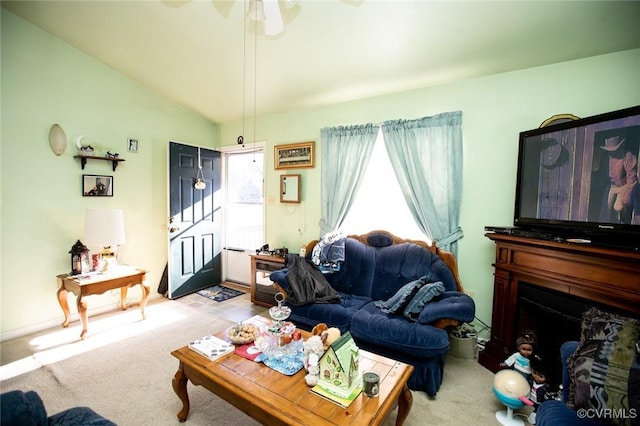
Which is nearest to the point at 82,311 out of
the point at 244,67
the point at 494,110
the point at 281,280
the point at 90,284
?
the point at 90,284

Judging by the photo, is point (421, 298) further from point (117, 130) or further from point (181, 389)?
point (117, 130)

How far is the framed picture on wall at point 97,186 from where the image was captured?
10.5 ft

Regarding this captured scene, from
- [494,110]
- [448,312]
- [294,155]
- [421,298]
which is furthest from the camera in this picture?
[294,155]

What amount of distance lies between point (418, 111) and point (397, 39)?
0.83 m

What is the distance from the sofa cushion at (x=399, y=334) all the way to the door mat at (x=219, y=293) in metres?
2.24

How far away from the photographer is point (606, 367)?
125cm

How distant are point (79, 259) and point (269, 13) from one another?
3.06m

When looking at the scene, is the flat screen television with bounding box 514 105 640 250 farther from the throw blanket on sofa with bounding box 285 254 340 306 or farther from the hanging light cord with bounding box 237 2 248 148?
the hanging light cord with bounding box 237 2 248 148

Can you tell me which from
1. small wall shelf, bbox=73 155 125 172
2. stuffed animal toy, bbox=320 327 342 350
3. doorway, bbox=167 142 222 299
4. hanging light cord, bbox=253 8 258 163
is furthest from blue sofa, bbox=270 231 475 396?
small wall shelf, bbox=73 155 125 172

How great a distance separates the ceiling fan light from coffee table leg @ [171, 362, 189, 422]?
264 cm

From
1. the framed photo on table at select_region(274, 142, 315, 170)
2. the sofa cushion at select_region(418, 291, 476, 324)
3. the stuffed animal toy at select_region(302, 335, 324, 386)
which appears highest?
the framed photo on table at select_region(274, 142, 315, 170)

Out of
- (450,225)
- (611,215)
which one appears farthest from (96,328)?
(611,215)

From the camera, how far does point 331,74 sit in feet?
9.42

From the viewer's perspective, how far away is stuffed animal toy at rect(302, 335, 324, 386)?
149 centimetres
